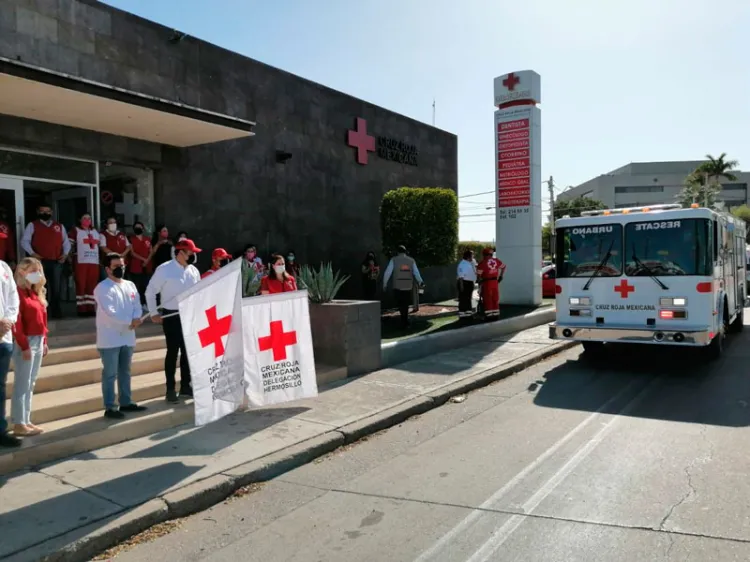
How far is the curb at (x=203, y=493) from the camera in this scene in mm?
3898

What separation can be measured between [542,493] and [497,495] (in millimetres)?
345

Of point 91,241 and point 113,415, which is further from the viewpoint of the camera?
point 91,241

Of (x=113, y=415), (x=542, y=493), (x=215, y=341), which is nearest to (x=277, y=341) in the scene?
(x=215, y=341)

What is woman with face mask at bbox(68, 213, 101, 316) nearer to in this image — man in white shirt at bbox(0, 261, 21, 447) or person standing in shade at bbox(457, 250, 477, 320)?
man in white shirt at bbox(0, 261, 21, 447)

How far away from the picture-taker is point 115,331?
20.3 feet

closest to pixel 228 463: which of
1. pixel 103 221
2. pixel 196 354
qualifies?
pixel 196 354

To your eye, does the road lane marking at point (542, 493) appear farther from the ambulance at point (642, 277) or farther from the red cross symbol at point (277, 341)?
the red cross symbol at point (277, 341)

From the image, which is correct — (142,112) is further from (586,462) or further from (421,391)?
(586,462)

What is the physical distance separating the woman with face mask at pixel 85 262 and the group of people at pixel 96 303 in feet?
0.05

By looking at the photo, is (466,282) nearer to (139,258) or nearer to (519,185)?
(519,185)

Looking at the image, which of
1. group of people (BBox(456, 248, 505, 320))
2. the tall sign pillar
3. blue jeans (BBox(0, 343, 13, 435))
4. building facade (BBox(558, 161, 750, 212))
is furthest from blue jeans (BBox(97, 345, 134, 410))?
building facade (BBox(558, 161, 750, 212))

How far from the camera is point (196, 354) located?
5734 millimetres

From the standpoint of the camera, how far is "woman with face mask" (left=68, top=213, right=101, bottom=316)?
9.74 m

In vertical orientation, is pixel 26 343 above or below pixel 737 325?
above
